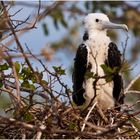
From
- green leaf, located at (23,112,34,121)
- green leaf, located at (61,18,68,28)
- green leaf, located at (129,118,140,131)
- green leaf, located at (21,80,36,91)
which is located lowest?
green leaf, located at (129,118,140,131)

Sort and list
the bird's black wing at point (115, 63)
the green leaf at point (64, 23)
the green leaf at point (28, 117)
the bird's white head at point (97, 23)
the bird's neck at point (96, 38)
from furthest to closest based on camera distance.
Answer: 1. the green leaf at point (64, 23)
2. the bird's white head at point (97, 23)
3. the bird's neck at point (96, 38)
4. the bird's black wing at point (115, 63)
5. the green leaf at point (28, 117)

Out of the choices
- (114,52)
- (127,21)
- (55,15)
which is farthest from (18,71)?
(127,21)

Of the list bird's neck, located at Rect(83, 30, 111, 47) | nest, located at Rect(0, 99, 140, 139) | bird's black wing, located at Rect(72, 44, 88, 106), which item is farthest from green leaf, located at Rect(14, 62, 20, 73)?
bird's neck, located at Rect(83, 30, 111, 47)

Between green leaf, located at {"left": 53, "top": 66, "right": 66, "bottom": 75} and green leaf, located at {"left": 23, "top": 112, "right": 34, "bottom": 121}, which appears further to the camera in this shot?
green leaf, located at {"left": 53, "top": 66, "right": 66, "bottom": 75}

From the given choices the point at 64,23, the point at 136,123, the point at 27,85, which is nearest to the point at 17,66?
the point at 27,85

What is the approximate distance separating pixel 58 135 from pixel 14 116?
0.26m

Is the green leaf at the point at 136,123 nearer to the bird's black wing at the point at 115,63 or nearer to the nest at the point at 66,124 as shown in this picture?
the nest at the point at 66,124

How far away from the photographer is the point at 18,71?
12.8ft

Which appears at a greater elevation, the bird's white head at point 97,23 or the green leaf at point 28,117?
the bird's white head at point 97,23

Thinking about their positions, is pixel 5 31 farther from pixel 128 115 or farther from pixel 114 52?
pixel 114 52

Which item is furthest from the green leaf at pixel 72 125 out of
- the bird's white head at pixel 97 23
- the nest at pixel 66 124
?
the bird's white head at pixel 97 23

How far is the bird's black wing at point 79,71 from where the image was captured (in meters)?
4.64

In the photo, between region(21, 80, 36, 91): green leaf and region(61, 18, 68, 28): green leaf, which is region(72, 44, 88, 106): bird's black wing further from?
region(61, 18, 68, 28): green leaf

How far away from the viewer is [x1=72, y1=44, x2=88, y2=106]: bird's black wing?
4.64m
